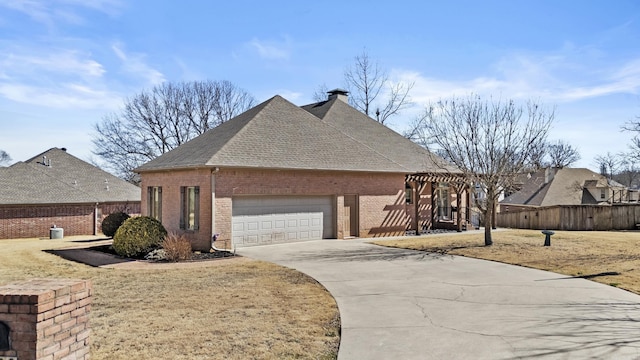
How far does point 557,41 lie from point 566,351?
1432 centimetres

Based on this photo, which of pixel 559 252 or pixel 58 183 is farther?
pixel 58 183

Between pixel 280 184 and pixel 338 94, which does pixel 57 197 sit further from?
pixel 338 94

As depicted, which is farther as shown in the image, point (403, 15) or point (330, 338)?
point (403, 15)

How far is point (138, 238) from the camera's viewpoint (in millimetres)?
15078

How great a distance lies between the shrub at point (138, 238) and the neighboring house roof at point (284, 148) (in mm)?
2648

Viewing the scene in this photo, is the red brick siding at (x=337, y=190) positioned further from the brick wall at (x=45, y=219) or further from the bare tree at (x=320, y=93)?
the bare tree at (x=320, y=93)

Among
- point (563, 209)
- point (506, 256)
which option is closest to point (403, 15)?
point (506, 256)

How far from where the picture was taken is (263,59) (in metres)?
24.5

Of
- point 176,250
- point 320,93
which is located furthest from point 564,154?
point 176,250

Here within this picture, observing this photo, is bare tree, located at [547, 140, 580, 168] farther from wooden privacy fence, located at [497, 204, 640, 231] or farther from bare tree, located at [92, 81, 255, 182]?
bare tree, located at [92, 81, 255, 182]

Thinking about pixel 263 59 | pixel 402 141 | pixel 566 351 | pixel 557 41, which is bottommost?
pixel 566 351

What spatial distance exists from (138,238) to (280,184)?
223 inches

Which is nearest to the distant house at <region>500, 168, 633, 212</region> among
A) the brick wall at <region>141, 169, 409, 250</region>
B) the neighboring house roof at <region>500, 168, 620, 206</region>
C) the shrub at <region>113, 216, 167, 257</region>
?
the neighboring house roof at <region>500, 168, 620, 206</region>

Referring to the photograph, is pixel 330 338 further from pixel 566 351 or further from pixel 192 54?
pixel 192 54
